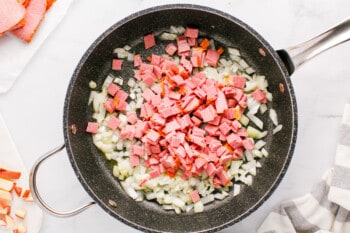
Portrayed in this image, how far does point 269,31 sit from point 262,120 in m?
0.26

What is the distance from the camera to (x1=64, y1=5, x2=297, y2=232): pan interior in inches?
57.4

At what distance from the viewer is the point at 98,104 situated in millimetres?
1569

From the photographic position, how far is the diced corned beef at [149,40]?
1.57 m

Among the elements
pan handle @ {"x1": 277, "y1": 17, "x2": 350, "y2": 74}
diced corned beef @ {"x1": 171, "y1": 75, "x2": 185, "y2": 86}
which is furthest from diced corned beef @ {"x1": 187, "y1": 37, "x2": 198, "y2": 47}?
pan handle @ {"x1": 277, "y1": 17, "x2": 350, "y2": 74}

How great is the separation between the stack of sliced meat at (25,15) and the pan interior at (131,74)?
0.73 ft

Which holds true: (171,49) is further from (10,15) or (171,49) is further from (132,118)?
(10,15)

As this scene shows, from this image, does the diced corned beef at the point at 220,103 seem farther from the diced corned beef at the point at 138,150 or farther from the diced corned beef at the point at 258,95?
the diced corned beef at the point at 138,150

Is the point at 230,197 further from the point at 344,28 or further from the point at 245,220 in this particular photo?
the point at 344,28

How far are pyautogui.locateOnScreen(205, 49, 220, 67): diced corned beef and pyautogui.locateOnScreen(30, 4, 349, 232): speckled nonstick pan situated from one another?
5 centimetres

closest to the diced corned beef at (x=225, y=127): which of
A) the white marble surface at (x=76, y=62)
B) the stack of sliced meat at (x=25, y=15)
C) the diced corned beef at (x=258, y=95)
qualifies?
the diced corned beef at (x=258, y=95)

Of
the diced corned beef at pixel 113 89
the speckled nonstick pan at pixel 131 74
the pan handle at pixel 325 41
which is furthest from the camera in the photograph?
the diced corned beef at pixel 113 89

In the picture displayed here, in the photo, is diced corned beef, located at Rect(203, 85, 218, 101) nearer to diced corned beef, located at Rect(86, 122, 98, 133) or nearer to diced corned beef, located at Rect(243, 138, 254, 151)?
diced corned beef, located at Rect(243, 138, 254, 151)

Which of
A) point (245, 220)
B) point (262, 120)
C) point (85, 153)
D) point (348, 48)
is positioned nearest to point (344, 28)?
point (348, 48)

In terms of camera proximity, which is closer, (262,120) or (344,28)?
(344,28)
